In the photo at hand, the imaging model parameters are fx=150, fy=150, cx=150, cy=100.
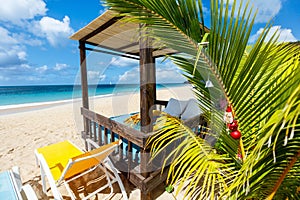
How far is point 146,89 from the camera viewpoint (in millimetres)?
1945

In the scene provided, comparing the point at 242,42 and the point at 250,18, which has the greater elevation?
the point at 250,18

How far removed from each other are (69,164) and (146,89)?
1.26 metres

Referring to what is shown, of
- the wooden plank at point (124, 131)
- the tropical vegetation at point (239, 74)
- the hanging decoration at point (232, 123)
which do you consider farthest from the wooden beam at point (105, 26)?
the hanging decoration at point (232, 123)

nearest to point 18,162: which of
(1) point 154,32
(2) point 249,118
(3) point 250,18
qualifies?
(1) point 154,32

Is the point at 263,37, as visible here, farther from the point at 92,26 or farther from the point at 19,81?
the point at 19,81

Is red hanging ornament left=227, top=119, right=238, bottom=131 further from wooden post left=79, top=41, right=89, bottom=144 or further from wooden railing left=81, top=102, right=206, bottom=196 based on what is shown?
wooden post left=79, top=41, right=89, bottom=144

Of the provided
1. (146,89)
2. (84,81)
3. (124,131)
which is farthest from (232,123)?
(84,81)

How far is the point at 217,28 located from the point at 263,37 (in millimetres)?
259

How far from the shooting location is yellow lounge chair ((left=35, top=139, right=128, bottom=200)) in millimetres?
1799

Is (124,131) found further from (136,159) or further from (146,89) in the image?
(146,89)

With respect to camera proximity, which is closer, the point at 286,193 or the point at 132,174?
the point at 286,193

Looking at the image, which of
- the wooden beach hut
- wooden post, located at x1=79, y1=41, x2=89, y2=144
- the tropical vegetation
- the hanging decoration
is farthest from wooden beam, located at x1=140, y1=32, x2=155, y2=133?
wooden post, located at x1=79, y1=41, x2=89, y2=144

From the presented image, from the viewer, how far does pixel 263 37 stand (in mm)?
863

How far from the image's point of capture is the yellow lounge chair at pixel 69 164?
70.8 inches
